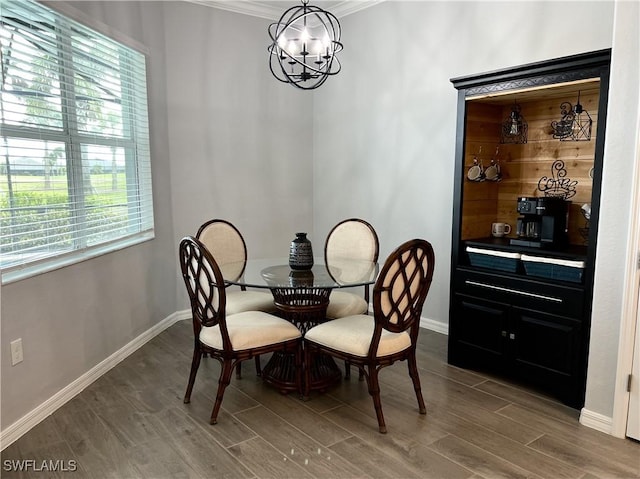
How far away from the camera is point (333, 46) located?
9.15ft

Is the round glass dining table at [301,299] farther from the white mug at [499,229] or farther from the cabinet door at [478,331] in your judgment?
the white mug at [499,229]

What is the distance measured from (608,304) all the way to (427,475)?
4.18 ft

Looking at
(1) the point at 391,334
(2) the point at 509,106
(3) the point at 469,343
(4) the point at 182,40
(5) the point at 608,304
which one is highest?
(4) the point at 182,40

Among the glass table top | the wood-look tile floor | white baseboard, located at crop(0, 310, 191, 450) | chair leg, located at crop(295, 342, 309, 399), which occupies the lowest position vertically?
the wood-look tile floor

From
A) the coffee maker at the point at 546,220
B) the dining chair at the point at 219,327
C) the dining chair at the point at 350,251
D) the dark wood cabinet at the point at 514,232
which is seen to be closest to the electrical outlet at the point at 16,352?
the dining chair at the point at 219,327

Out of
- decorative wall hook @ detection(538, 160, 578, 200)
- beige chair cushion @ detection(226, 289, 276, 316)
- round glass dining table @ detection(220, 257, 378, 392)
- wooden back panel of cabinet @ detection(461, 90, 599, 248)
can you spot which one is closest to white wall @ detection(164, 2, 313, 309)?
beige chair cushion @ detection(226, 289, 276, 316)

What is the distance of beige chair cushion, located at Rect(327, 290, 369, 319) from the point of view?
3.22 meters

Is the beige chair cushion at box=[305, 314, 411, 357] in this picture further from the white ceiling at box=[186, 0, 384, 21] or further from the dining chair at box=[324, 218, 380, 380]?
the white ceiling at box=[186, 0, 384, 21]

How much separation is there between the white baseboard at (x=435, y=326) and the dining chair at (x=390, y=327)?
1.44m

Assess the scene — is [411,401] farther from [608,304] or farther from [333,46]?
[333,46]

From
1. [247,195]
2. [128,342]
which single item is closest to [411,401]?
[128,342]

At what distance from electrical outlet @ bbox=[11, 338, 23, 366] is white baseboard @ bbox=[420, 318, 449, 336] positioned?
9.92 ft

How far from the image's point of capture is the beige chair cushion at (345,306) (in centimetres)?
322

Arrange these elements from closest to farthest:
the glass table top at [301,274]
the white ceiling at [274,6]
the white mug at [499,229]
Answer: the glass table top at [301,274] < the white mug at [499,229] < the white ceiling at [274,6]
